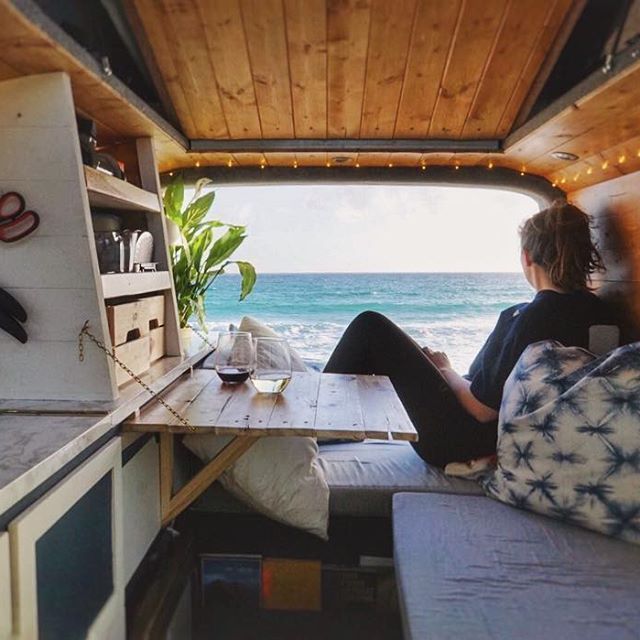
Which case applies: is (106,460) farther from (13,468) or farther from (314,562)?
(314,562)

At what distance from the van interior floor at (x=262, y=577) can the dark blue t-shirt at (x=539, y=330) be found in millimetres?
536

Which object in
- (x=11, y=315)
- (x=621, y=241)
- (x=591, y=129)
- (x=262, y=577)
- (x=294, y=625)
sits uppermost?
(x=591, y=129)

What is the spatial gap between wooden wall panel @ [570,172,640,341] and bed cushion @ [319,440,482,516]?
96 centimetres

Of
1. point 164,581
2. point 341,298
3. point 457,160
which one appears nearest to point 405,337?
point 457,160

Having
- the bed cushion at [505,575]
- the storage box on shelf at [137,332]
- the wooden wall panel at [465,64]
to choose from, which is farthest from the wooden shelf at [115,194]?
the bed cushion at [505,575]

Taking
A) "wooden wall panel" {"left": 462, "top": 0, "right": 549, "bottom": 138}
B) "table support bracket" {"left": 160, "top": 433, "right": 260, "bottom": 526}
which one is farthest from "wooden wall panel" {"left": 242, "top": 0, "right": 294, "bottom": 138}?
"table support bracket" {"left": 160, "top": 433, "right": 260, "bottom": 526}

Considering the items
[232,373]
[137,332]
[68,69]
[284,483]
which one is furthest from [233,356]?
[68,69]

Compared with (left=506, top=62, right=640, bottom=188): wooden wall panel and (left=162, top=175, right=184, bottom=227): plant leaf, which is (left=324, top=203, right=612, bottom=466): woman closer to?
(left=506, top=62, right=640, bottom=188): wooden wall panel

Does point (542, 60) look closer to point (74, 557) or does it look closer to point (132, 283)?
point (132, 283)

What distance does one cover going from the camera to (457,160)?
235cm

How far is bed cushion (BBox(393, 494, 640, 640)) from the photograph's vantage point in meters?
1.02

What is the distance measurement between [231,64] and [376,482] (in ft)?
4.43

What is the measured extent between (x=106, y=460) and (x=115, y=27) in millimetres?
1153

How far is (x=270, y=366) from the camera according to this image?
1.69 metres
